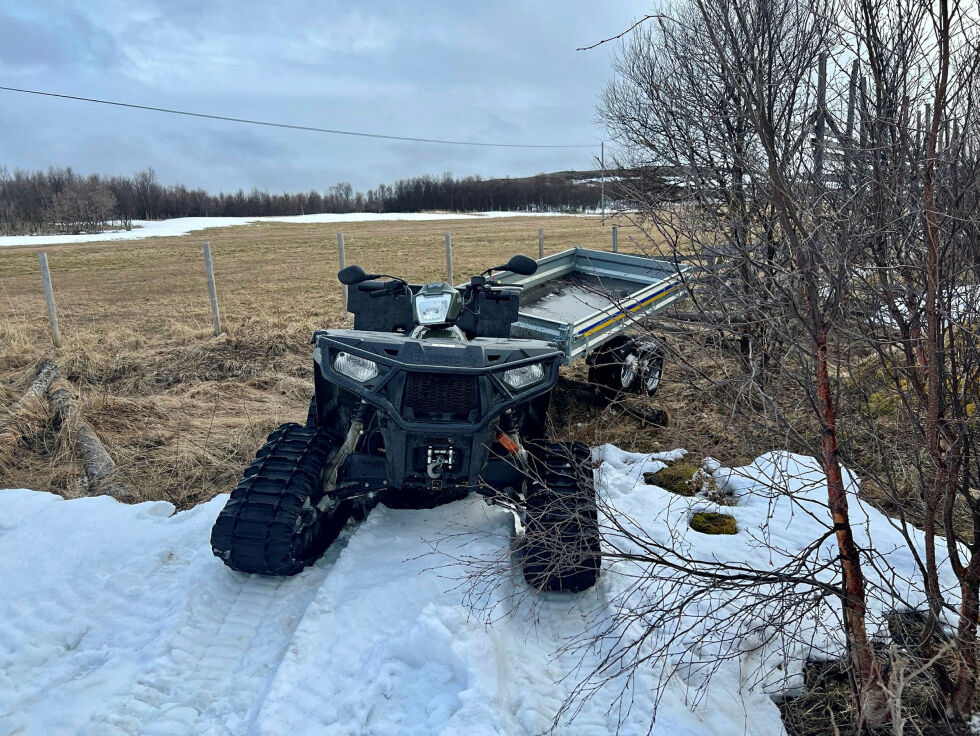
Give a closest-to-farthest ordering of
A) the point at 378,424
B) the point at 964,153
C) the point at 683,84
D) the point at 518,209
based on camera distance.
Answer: the point at 964,153 → the point at 378,424 → the point at 683,84 → the point at 518,209

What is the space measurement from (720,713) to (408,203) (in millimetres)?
74559

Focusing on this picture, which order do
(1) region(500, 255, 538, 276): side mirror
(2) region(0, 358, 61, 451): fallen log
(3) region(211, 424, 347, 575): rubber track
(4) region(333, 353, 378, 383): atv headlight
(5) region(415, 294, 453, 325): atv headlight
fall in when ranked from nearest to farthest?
(3) region(211, 424, 347, 575): rubber track
(4) region(333, 353, 378, 383): atv headlight
(5) region(415, 294, 453, 325): atv headlight
(1) region(500, 255, 538, 276): side mirror
(2) region(0, 358, 61, 451): fallen log

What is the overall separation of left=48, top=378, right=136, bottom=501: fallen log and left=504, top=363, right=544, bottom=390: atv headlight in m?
3.06

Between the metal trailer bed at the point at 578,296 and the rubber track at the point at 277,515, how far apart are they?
2266 mm

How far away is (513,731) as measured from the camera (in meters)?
2.66

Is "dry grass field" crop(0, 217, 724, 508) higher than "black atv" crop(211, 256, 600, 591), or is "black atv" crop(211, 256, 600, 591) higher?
"black atv" crop(211, 256, 600, 591)

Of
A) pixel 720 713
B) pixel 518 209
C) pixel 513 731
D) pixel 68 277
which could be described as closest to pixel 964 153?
pixel 720 713

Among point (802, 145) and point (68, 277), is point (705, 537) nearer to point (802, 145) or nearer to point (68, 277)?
point (802, 145)

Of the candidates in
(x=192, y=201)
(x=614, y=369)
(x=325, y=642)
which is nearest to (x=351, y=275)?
(x=325, y=642)

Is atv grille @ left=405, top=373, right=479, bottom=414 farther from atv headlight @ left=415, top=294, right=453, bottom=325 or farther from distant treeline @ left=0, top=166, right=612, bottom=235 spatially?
distant treeline @ left=0, top=166, right=612, bottom=235

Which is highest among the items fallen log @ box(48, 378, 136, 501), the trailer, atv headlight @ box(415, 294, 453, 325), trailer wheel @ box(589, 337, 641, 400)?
atv headlight @ box(415, 294, 453, 325)

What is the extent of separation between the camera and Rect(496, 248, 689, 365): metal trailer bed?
5746mm

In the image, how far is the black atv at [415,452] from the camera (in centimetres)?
Answer: 349

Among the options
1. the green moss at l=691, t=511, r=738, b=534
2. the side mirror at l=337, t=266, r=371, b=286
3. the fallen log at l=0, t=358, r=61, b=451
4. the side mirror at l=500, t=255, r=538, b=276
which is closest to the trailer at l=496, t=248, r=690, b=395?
the side mirror at l=500, t=255, r=538, b=276
